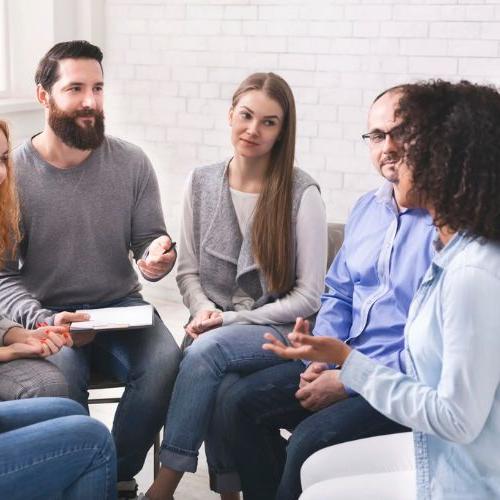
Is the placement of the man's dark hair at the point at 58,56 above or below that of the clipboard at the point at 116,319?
above

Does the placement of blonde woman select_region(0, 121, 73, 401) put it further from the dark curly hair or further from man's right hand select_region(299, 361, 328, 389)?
the dark curly hair

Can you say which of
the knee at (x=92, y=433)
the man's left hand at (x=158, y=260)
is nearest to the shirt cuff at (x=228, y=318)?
the man's left hand at (x=158, y=260)

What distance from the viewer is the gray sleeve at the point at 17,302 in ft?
8.86

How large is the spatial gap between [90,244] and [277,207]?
594mm

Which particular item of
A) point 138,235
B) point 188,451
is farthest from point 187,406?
point 138,235

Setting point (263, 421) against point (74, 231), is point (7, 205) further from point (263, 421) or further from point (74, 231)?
point (263, 421)

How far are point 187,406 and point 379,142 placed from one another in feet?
2.90

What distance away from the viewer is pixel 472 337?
157 cm

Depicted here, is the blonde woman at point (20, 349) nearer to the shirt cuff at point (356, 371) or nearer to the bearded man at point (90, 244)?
the bearded man at point (90, 244)

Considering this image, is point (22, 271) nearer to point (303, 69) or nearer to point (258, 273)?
point (258, 273)

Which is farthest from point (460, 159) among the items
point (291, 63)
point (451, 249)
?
point (291, 63)

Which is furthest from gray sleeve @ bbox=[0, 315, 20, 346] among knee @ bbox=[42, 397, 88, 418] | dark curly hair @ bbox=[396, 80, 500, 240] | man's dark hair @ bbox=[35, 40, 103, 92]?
dark curly hair @ bbox=[396, 80, 500, 240]

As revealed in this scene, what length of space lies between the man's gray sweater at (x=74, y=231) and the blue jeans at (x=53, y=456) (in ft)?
2.28

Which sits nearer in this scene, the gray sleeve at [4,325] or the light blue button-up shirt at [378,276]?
the light blue button-up shirt at [378,276]
